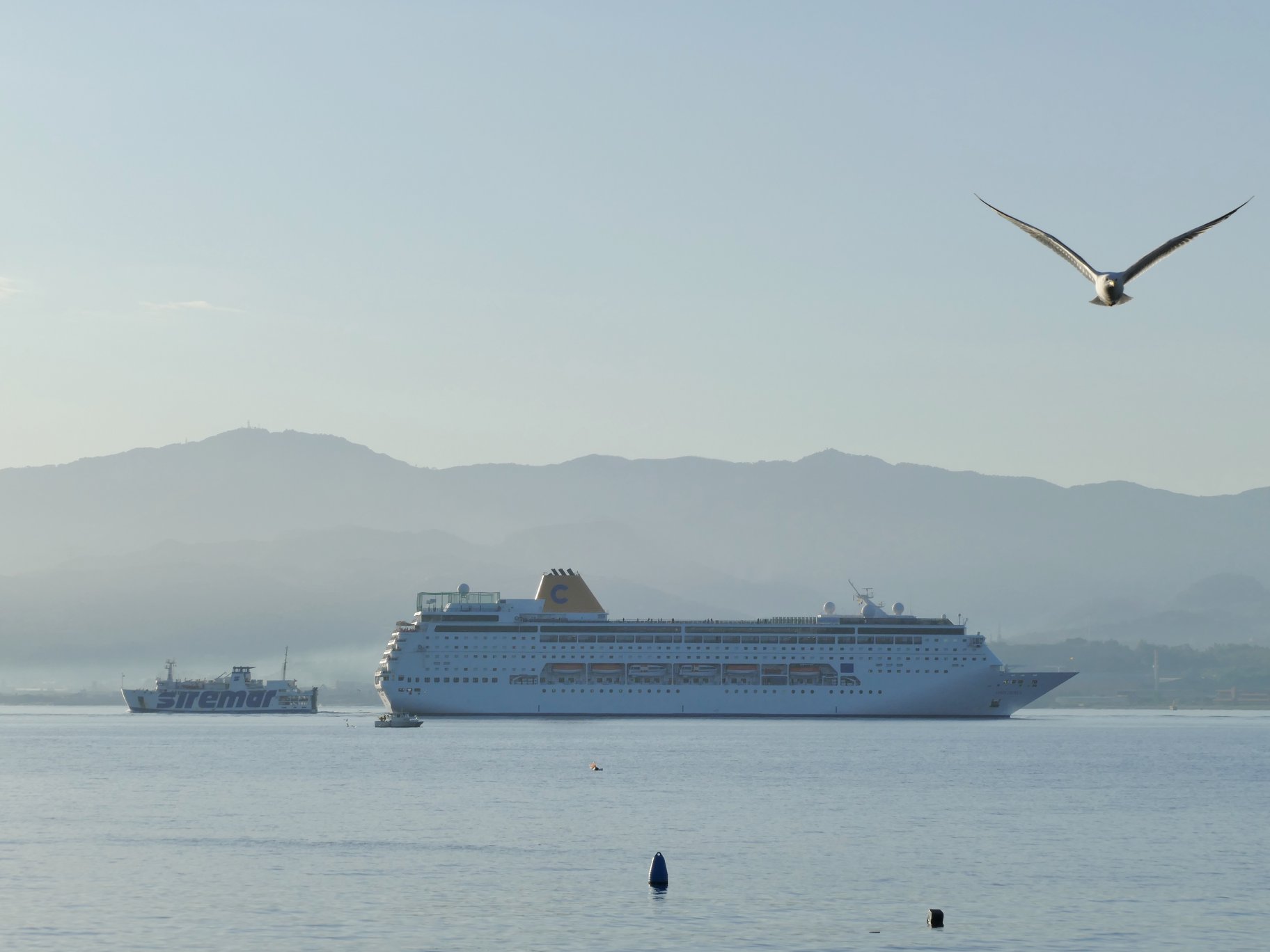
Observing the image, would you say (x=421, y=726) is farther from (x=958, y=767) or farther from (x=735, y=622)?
(x=958, y=767)

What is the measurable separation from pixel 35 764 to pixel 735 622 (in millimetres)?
64974

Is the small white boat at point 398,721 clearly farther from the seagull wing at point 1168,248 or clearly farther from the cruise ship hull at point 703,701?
the seagull wing at point 1168,248

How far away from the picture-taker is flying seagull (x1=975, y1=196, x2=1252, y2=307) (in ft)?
72.9

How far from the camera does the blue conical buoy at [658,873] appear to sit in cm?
4238

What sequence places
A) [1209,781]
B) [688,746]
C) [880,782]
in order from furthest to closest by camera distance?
[688,746] → [1209,781] → [880,782]

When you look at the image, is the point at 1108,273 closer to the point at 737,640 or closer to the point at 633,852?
the point at 633,852

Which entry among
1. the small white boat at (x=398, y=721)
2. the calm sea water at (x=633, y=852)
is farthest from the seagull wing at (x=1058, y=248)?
the small white boat at (x=398, y=721)

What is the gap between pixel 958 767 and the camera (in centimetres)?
9025

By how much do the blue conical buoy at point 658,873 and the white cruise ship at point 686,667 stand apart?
104m

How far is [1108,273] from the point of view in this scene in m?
23.0

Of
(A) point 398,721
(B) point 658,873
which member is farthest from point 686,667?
(B) point 658,873

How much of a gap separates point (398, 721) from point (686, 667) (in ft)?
83.1

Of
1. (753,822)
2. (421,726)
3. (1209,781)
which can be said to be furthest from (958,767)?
(421,726)

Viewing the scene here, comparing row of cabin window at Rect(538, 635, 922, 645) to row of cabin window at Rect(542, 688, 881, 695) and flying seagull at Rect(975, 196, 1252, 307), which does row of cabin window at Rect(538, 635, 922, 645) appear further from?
flying seagull at Rect(975, 196, 1252, 307)
